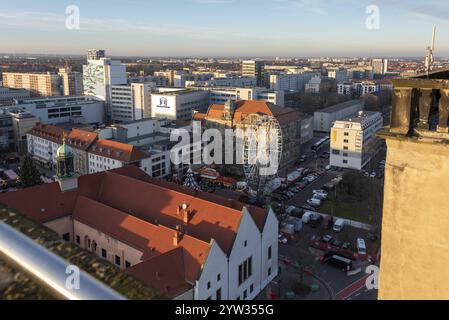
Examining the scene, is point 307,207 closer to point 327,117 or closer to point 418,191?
point 418,191

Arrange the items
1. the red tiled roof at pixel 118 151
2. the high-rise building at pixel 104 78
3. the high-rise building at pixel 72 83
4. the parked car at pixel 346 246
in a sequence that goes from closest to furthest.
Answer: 1. the parked car at pixel 346 246
2. the red tiled roof at pixel 118 151
3. the high-rise building at pixel 104 78
4. the high-rise building at pixel 72 83

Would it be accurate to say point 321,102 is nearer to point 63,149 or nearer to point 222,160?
point 222,160

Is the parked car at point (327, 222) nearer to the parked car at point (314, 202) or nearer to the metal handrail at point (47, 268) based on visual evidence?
the parked car at point (314, 202)

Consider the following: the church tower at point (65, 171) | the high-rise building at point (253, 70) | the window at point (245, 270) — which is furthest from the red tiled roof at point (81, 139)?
the high-rise building at point (253, 70)

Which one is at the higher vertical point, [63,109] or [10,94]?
[10,94]

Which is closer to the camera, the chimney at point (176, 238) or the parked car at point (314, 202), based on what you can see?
the chimney at point (176, 238)

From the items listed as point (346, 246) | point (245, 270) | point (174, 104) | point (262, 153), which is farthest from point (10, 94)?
point (245, 270)

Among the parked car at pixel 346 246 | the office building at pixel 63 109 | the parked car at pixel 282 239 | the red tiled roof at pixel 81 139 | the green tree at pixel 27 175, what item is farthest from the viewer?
the office building at pixel 63 109
